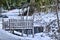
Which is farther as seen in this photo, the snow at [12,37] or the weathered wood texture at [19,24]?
the weathered wood texture at [19,24]

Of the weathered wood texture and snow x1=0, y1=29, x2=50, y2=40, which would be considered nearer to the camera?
snow x1=0, y1=29, x2=50, y2=40

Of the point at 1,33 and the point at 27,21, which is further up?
the point at 27,21

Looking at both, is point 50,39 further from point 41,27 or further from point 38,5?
point 38,5

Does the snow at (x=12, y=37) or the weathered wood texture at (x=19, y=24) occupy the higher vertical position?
the weathered wood texture at (x=19, y=24)

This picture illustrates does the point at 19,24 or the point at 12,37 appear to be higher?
the point at 19,24

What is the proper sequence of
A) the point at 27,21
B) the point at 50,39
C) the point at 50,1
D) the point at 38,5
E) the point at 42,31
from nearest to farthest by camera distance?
the point at 38,5 < the point at 50,1 < the point at 50,39 < the point at 27,21 < the point at 42,31

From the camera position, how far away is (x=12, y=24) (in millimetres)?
7105

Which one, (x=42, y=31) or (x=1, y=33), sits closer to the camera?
(x=1, y=33)

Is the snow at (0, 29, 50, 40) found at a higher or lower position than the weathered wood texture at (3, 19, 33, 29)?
lower

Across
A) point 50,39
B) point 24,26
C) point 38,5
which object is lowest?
point 50,39

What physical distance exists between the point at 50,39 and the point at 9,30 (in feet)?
6.20

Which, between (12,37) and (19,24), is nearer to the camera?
(12,37)

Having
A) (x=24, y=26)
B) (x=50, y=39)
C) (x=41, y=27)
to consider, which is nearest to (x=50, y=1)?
(x=50, y=39)

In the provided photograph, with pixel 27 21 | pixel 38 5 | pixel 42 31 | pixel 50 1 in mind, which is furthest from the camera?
pixel 42 31
